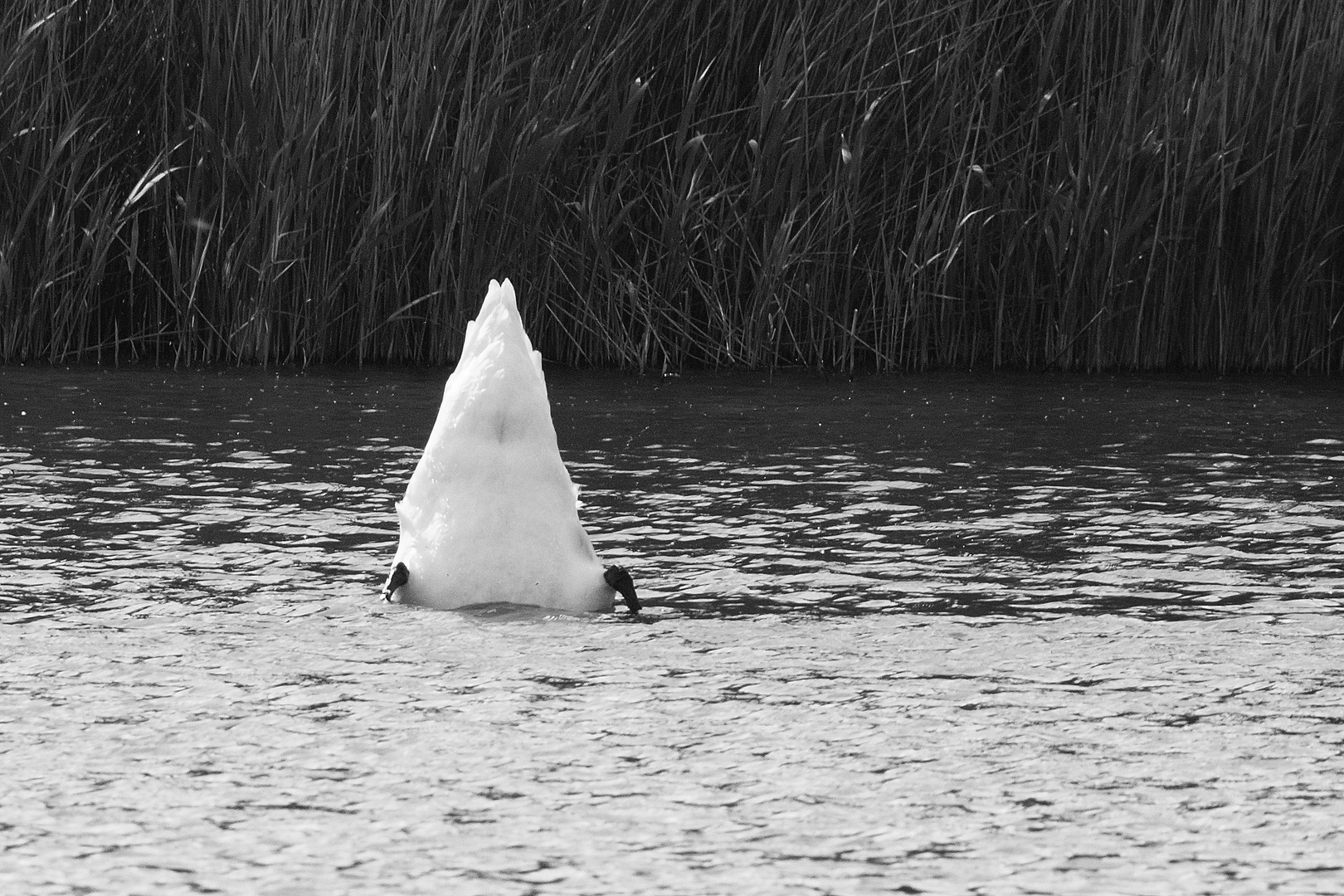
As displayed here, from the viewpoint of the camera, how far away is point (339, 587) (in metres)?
5.24

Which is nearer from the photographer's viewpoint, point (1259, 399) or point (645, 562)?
point (645, 562)

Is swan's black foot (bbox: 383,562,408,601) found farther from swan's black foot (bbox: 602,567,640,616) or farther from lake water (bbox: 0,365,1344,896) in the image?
swan's black foot (bbox: 602,567,640,616)

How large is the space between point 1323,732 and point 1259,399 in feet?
19.5

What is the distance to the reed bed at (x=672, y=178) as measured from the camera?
32.8 feet

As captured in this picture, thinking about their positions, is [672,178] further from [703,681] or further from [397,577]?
[703,681]

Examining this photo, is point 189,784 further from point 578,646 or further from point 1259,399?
point 1259,399

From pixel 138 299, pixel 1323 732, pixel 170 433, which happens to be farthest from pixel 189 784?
pixel 138 299

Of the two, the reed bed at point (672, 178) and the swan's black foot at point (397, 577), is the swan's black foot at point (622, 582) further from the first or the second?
the reed bed at point (672, 178)

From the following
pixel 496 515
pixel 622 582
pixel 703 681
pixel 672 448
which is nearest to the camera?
pixel 703 681

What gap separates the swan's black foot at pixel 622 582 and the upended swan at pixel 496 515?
0.01m

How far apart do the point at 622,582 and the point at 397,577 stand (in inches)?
22.2

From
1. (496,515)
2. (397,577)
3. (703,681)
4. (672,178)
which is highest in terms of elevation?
(672,178)

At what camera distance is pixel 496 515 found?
16.4 feet

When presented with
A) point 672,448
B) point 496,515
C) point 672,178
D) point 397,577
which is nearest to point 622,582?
point 496,515
